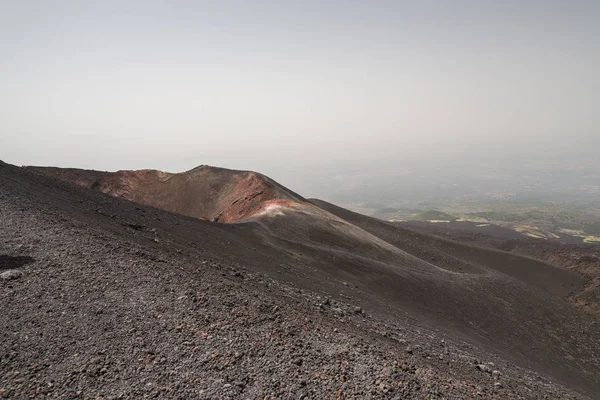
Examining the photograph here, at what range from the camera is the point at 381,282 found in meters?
22.3

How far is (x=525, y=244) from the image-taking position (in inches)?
2274

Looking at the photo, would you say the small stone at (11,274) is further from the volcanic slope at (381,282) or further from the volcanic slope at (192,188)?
the volcanic slope at (192,188)

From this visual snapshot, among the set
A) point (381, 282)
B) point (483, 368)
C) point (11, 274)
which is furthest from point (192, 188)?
point (483, 368)

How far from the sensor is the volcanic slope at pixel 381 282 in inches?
565

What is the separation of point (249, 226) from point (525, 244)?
173ft

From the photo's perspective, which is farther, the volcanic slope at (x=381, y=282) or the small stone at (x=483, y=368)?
the volcanic slope at (x=381, y=282)

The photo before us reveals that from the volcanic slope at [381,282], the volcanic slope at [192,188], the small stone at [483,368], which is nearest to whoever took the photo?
the small stone at [483,368]

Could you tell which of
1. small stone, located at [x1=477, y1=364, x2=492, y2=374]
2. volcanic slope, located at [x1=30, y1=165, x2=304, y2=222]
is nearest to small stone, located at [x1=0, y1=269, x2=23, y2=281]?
small stone, located at [x1=477, y1=364, x2=492, y2=374]

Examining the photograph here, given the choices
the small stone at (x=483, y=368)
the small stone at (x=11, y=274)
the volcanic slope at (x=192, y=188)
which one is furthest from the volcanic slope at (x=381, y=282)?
the volcanic slope at (x=192, y=188)

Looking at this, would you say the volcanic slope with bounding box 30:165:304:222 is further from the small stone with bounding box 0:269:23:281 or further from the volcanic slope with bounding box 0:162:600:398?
the small stone with bounding box 0:269:23:281

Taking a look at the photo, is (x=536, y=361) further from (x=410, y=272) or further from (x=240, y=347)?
(x=240, y=347)

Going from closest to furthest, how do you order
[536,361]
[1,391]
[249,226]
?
A: 1. [1,391]
2. [536,361]
3. [249,226]

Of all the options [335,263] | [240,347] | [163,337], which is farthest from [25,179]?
[335,263]

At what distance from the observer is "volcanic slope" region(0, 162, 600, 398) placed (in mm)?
Answer: 14357
